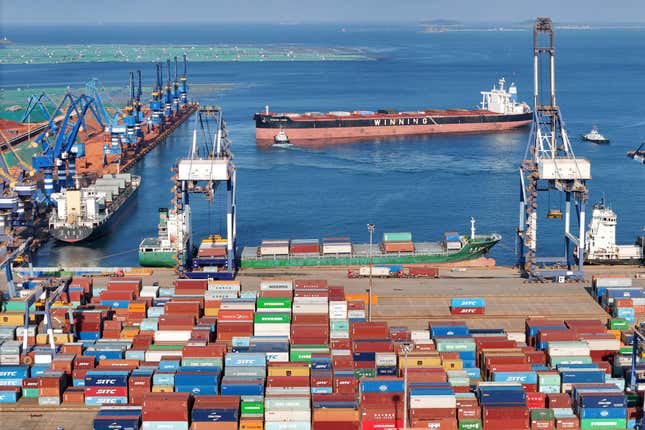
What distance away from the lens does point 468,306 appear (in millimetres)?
53375

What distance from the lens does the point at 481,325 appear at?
5203 cm

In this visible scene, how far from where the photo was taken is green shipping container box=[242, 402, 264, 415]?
40.4 metres

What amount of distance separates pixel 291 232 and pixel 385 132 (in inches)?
2062

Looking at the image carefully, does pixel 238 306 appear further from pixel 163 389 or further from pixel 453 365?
pixel 453 365

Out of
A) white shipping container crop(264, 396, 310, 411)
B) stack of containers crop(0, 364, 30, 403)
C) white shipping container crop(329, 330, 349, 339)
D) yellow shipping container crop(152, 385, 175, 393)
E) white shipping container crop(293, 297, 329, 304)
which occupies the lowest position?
stack of containers crop(0, 364, 30, 403)

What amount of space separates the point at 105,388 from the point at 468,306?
62.6 ft

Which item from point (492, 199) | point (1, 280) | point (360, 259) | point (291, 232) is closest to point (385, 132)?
point (492, 199)

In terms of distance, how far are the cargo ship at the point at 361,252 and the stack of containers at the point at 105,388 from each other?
72.9ft

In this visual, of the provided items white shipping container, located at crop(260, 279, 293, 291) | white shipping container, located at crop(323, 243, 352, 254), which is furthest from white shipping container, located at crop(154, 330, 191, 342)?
white shipping container, located at crop(323, 243, 352, 254)

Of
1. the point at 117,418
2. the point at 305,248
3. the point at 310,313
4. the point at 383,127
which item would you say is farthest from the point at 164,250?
the point at 383,127

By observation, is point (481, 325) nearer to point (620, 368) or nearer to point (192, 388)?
point (620, 368)

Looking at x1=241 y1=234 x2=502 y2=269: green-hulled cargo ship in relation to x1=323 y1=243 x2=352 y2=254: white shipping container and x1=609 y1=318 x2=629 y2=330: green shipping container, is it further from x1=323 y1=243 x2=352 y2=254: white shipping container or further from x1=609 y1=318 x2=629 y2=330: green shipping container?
x1=609 y1=318 x2=629 y2=330: green shipping container

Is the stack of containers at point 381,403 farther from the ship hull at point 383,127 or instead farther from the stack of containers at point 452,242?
the ship hull at point 383,127

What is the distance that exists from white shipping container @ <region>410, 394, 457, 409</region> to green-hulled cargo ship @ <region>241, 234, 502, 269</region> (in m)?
24.9
